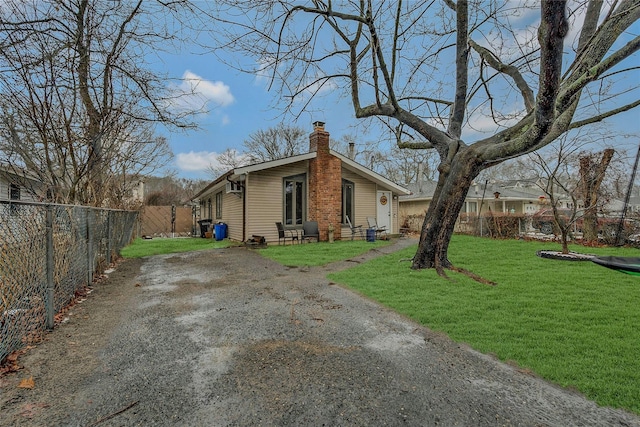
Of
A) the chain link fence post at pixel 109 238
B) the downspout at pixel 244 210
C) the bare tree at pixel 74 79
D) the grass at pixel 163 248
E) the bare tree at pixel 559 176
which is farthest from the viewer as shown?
the downspout at pixel 244 210

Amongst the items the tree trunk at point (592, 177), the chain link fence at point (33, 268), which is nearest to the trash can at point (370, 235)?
the tree trunk at point (592, 177)

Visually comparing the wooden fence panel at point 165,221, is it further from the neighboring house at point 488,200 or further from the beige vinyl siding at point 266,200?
the neighboring house at point 488,200

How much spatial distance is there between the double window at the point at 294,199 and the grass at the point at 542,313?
239 inches

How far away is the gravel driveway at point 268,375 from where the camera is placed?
1960 mm

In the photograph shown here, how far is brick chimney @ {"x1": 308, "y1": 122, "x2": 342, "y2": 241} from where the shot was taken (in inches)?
476

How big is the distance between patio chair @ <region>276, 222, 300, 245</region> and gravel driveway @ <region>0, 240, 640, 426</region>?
722 cm

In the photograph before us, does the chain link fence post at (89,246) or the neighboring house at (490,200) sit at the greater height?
the neighboring house at (490,200)

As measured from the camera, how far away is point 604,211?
1030 cm

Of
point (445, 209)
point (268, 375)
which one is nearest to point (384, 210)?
point (445, 209)

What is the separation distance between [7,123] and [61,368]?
4.37 m

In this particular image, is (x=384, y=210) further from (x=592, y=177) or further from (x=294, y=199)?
(x=592, y=177)

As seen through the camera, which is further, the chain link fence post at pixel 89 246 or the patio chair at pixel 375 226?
the patio chair at pixel 375 226

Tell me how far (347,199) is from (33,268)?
1137cm

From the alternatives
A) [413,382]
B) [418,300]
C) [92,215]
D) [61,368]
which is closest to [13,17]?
[92,215]
